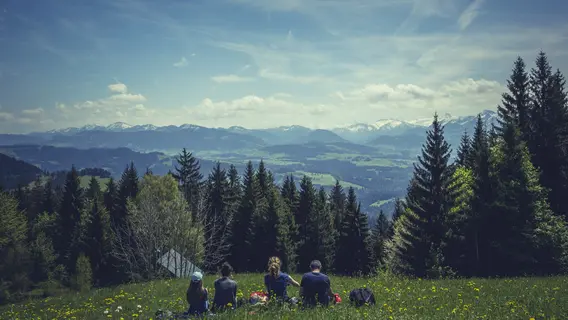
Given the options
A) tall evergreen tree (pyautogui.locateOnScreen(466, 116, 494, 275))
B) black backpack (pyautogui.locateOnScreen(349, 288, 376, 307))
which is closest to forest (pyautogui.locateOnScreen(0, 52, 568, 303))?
tall evergreen tree (pyautogui.locateOnScreen(466, 116, 494, 275))

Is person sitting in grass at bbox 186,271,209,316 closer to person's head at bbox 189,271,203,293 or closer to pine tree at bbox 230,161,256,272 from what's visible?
person's head at bbox 189,271,203,293

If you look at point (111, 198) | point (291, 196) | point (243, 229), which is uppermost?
point (291, 196)

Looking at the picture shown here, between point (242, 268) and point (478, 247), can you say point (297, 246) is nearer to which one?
point (242, 268)

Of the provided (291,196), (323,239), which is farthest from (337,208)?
(323,239)

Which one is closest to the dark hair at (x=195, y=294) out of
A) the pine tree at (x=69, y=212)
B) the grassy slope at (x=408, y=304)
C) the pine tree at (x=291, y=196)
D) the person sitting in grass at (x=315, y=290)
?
the grassy slope at (x=408, y=304)

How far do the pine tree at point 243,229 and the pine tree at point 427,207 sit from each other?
20.4 m

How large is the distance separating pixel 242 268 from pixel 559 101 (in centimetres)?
3830

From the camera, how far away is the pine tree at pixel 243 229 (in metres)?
49.9

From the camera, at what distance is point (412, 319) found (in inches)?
308

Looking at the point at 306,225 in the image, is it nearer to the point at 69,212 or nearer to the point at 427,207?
the point at 427,207

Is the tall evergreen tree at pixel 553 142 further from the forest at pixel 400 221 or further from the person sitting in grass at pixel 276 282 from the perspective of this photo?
the person sitting in grass at pixel 276 282

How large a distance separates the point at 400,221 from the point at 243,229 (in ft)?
63.4

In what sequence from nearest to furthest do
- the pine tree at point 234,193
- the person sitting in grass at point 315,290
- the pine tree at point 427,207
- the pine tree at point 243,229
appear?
the person sitting in grass at point 315,290 → the pine tree at point 427,207 → the pine tree at point 243,229 → the pine tree at point 234,193

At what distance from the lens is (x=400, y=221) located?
44.3 metres
